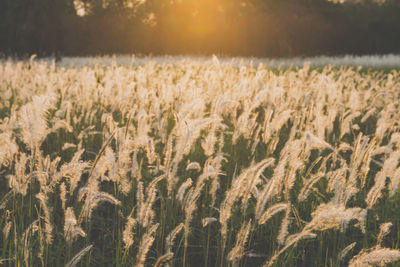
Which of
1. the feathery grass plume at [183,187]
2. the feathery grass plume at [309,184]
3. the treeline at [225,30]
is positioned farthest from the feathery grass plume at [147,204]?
the treeline at [225,30]

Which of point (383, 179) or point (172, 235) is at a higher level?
point (383, 179)

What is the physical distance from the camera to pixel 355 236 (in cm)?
205

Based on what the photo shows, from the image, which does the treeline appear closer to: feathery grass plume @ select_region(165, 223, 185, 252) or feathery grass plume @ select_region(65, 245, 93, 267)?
feathery grass plume @ select_region(165, 223, 185, 252)

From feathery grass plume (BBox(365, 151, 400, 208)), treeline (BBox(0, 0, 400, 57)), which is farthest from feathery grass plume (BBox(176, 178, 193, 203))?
treeline (BBox(0, 0, 400, 57))

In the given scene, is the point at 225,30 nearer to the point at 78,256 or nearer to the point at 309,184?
the point at 309,184

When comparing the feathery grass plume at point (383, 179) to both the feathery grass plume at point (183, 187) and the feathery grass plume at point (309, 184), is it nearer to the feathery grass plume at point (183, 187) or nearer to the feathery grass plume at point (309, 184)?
the feathery grass plume at point (309, 184)

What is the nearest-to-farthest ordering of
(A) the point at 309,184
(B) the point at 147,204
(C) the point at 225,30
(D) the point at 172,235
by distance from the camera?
(D) the point at 172,235 < (B) the point at 147,204 < (A) the point at 309,184 < (C) the point at 225,30

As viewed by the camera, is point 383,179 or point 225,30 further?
point 225,30

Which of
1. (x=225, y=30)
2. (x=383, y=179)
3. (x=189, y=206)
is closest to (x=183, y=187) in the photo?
(x=189, y=206)

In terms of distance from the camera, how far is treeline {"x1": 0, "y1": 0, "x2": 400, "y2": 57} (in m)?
22.8

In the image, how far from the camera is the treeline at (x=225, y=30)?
899 inches

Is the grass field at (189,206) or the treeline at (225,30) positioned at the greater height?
the treeline at (225,30)

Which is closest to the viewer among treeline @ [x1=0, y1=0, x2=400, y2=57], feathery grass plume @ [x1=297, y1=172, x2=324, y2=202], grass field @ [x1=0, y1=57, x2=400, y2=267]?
grass field @ [x1=0, y1=57, x2=400, y2=267]

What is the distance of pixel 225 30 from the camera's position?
77.3ft
